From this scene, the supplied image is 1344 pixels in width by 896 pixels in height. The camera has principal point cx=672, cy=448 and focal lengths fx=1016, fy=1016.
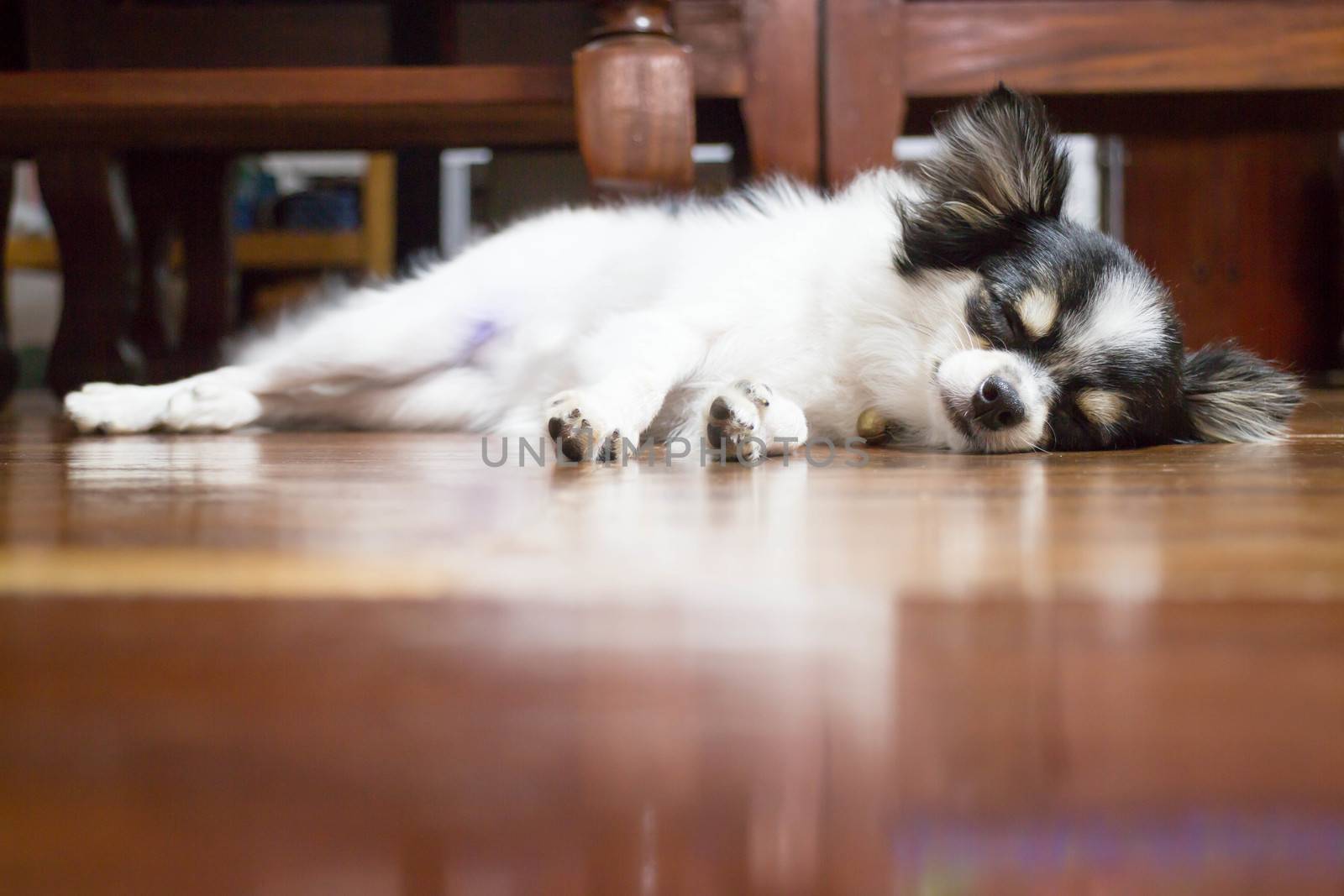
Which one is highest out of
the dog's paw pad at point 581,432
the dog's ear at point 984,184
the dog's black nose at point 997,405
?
the dog's ear at point 984,184

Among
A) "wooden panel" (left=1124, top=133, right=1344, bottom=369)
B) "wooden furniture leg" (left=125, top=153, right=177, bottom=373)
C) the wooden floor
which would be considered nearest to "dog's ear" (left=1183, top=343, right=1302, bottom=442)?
the wooden floor

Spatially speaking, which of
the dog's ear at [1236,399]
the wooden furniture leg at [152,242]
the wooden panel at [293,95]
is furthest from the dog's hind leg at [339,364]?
the wooden furniture leg at [152,242]

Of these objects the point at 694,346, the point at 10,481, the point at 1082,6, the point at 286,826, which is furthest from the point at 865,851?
the point at 1082,6

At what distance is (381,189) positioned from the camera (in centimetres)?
549

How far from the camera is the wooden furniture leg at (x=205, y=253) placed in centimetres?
346

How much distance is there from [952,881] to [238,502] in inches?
26.1

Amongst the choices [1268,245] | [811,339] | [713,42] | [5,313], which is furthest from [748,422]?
[1268,245]

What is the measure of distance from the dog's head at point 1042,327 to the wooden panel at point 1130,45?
0.84 feet

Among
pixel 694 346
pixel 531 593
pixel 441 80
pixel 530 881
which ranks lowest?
pixel 530 881

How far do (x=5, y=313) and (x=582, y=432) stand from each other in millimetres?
2231

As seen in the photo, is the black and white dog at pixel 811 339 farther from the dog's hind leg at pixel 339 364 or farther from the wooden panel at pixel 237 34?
the wooden panel at pixel 237 34

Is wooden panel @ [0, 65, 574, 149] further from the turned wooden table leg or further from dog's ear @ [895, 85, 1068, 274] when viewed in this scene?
dog's ear @ [895, 85, 1068, 274]

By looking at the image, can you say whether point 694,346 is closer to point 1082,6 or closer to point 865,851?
point 1082,6

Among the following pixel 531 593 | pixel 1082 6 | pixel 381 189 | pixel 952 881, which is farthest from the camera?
pixel 381 189
